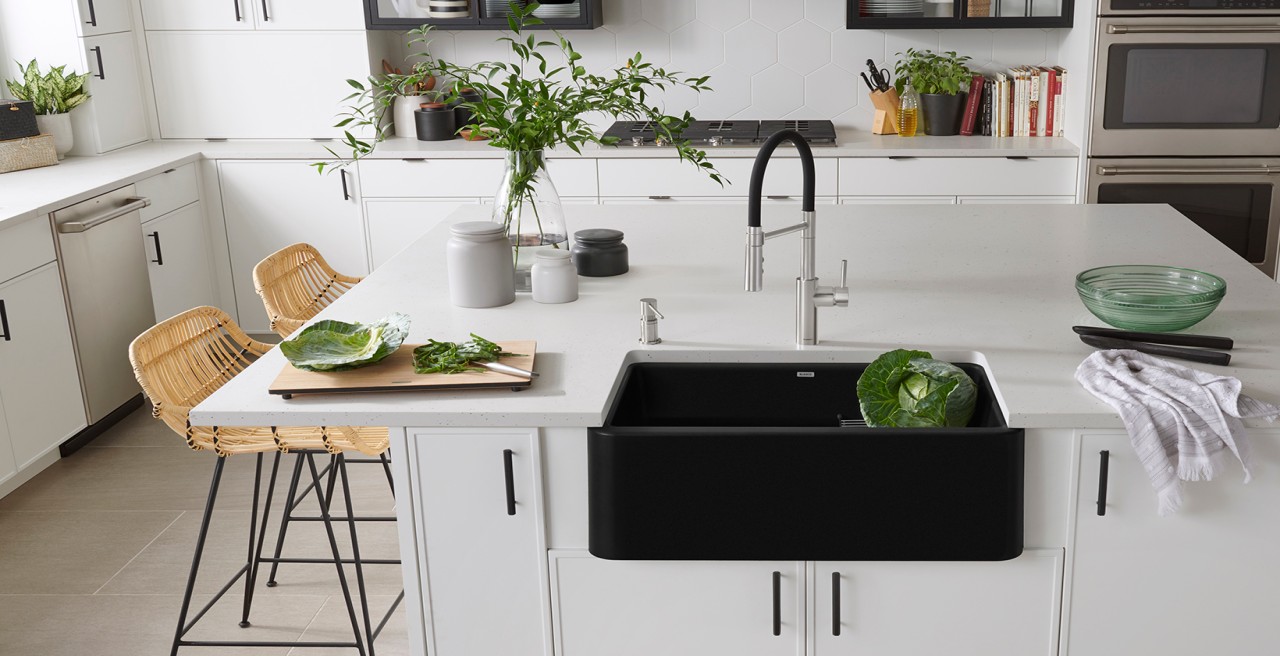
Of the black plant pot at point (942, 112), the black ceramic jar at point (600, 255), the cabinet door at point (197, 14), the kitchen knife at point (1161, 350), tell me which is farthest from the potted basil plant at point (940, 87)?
the kitchen knife at point (1161, 350)

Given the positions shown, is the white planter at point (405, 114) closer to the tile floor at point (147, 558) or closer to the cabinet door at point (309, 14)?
the cabinet door at point (309, 14)

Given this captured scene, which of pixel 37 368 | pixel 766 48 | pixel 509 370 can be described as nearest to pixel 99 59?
pixel 37 368

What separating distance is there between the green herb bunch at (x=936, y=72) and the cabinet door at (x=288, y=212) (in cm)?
232

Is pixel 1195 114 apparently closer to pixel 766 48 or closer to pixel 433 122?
pixel 766 48

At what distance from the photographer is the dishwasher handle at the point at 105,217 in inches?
150

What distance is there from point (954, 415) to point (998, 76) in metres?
3.24

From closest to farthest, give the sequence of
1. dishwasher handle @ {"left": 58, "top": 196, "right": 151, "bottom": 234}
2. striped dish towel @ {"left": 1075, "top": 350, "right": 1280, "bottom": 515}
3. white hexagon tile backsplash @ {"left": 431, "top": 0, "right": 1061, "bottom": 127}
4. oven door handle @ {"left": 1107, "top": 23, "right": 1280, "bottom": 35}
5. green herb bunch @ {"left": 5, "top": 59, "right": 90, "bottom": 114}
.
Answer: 1. striped dish towel @ {"left": 1075, "top": 350, "right": 1280, "bottom": 515}
2. dishwasher handle @ {"left": 58, "top": 196, "right": 151, "bottom": 234}
3. oven door handle @ {"left": 1107, "top": 23, "right": 1280, "bottom": 35}
4. green herb bunch @ {"left": 5, "top": 59, "right": 90, "bottom": 114}
5. white hexagon tile backsplash @ {"left": 431, "top": 0, "right": 1061, "bottom": 127}

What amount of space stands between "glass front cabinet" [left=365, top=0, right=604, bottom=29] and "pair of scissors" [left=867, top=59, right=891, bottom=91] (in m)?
1.14

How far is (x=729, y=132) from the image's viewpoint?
4.77 meters

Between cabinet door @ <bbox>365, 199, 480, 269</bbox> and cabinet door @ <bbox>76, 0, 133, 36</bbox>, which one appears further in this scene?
cabinet door @ <bbox>365, 199, 480, 269</bbox>

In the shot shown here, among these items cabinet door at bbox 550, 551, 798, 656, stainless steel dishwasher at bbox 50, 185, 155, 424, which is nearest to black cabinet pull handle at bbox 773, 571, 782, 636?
cabinet door at bbox 550, 551, 798, 656

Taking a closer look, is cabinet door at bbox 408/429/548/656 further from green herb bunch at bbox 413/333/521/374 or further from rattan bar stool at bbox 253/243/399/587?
rattan bar stool at bbox 253/243/399/587

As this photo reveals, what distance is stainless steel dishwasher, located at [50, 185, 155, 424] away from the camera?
3.89 meters

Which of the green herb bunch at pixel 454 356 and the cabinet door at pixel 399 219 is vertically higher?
the green herb bunch at pixel 454 356
